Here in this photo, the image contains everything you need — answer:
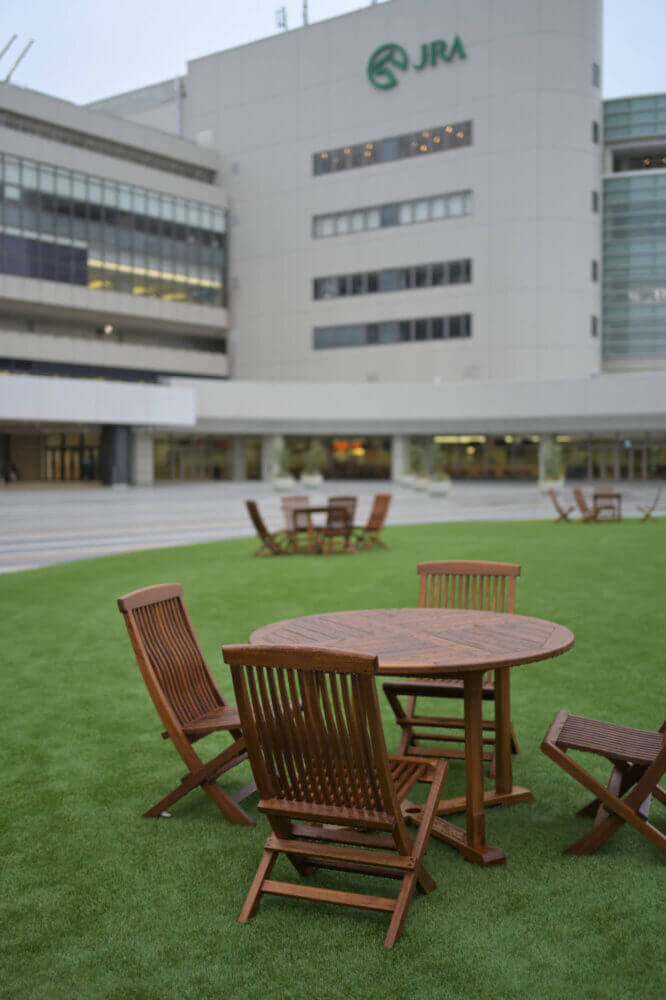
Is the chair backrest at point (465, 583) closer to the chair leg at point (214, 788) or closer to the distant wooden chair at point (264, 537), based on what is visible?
the chair leg at point (214, 788)

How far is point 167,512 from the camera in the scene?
28328mm

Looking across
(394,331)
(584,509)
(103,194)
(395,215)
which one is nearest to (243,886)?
(584,509)

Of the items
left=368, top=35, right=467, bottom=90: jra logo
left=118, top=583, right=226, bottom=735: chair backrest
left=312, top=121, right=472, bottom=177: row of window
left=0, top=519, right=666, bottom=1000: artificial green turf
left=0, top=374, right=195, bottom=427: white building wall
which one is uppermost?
left=368, top=35, right=467, bottom=90: jra logo

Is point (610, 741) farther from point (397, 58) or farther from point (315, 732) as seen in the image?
point (397, 58)

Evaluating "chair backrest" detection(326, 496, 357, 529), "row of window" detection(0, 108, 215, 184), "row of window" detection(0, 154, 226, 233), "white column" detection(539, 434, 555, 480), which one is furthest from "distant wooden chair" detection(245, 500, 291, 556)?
"row of window" detection(0, 108, 215, 184)

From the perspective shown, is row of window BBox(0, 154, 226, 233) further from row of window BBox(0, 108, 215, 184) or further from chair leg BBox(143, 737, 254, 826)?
chair leg BBox(143, 737, 254, 826)

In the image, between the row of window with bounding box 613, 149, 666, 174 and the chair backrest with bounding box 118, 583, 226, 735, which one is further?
the row of window with bounding box 613, 149, 666, 174

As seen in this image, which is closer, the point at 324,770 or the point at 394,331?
the point at 324,770

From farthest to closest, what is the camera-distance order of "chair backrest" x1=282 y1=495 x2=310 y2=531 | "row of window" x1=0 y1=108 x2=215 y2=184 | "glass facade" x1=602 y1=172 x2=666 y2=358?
"glass facade" x1=602 y1=172 x2=666 y2=358 → "row of window" x1=0 y1=108 x2=215 y2=184 → "chair backrest" x1=282 y1=495 x2=310 y2=531

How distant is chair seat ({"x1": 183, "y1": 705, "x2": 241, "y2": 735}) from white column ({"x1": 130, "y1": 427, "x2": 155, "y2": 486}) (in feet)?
132

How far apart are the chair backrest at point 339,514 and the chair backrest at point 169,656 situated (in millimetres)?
11559

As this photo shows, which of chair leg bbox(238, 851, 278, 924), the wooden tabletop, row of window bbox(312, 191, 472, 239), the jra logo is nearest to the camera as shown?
chair leg bbox(238, 851, 278, 924)

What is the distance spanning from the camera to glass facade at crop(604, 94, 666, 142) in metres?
54.3

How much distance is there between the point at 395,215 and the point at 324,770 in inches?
2082
